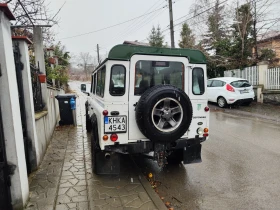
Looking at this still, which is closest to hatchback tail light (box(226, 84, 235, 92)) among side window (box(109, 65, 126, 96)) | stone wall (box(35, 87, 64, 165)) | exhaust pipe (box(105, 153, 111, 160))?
stone wall (box(35, 87, 64, 165))

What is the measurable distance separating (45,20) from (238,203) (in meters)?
7.42

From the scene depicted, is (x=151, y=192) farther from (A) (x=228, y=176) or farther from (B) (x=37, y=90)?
(B) (x=37, y=90)

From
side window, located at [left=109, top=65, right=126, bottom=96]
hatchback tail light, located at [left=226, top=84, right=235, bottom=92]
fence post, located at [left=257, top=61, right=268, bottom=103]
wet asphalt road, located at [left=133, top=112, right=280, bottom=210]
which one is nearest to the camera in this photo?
wet asphalt road, located at [left=133, top=112, right=280, bottom=210]

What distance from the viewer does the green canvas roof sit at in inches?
148

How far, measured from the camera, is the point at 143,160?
17.3 feet

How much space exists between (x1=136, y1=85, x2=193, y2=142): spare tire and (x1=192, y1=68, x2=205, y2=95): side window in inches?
23.3

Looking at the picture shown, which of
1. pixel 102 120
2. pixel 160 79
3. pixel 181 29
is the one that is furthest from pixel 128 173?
pixel 181 29

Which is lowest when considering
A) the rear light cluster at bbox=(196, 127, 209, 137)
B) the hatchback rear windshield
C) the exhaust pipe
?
the exhaust pipe

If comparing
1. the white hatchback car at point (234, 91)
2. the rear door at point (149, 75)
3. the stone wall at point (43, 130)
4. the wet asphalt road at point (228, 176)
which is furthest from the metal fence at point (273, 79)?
the stone wall at point (43, 130)

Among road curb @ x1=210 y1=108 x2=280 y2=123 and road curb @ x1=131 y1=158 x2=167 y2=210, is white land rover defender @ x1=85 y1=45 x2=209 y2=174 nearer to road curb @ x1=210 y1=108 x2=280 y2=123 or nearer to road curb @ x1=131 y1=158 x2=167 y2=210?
road curb @ x1=131 y1=158 x2=167 y2=210

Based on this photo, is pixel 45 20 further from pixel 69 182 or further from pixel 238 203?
pixel 238 203

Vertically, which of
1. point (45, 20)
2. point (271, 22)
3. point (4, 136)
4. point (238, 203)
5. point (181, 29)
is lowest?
point (238, 203)

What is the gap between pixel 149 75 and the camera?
4.03m

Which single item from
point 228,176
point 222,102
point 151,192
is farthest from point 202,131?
point 222,102
